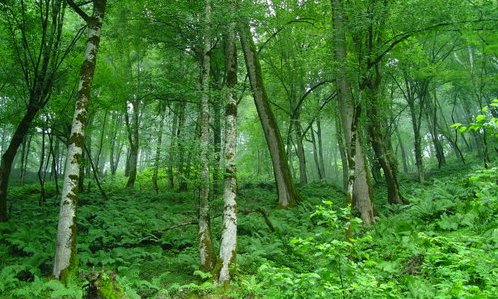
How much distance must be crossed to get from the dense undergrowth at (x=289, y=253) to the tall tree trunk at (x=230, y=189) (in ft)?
1.12

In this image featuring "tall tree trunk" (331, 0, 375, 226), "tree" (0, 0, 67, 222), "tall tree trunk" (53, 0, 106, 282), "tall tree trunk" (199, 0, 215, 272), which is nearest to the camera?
"tall tree trunk" (53, 0, 106, 282)

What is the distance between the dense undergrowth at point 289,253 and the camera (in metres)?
4.35

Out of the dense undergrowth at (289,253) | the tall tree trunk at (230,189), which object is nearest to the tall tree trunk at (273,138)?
the dense undergrowth at (289,253)

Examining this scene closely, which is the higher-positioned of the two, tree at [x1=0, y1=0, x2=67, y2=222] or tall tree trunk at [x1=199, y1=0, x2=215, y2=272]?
tree at [x1=0, y1=0, x2=67, y2=222]

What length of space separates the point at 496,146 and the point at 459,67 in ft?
19.4

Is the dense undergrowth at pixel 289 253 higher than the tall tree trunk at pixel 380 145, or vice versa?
the tall tree trunk at pixel 380 145

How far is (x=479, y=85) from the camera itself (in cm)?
2148

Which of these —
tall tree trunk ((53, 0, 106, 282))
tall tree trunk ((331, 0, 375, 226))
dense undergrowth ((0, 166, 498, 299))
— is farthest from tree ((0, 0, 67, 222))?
tall tree trunk ((331, 0, 375, 226))

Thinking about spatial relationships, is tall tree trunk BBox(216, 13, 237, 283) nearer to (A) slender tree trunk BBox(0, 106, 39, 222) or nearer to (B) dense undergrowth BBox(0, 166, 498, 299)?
(B) dense undergrowth BBox(0, 166, 498, 299)

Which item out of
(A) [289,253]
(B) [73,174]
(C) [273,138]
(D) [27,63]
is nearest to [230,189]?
(A) [289,253]

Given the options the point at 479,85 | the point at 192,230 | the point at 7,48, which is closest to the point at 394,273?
the point at 192,230

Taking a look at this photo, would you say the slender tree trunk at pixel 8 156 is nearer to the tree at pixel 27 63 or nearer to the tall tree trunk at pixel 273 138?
the tree at pixel 27 63

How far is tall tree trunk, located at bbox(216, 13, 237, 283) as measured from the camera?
6613 millimetres

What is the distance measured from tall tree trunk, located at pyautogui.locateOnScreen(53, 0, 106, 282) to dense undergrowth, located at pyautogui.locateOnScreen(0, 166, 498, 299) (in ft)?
1.30
